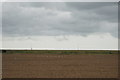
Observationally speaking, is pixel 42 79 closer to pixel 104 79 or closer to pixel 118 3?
pixel 104 79

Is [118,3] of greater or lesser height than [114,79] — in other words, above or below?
above

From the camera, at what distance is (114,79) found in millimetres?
13039

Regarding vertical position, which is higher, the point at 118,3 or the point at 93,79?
the point at 118,3

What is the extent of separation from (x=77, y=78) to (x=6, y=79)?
3.46 m

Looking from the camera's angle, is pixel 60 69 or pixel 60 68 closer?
pixel 60 69

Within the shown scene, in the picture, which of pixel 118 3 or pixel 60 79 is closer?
pixel 60 79

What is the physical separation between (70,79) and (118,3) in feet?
28.5

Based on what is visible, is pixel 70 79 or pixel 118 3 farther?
pixel 118 3

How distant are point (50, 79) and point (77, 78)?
4.52 ft

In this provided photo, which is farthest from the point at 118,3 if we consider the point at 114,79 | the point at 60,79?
the point at 60,79

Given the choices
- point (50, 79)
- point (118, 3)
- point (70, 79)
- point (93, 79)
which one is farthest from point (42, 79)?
point (118, 3)

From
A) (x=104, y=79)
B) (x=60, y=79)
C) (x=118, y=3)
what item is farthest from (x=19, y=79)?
(x=118, y=3)

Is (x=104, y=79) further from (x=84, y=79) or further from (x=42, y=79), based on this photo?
(x=42, y=79)

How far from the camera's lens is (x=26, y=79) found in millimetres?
12711
